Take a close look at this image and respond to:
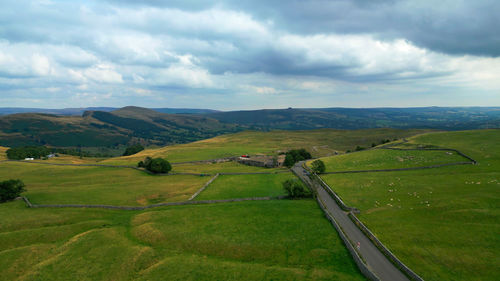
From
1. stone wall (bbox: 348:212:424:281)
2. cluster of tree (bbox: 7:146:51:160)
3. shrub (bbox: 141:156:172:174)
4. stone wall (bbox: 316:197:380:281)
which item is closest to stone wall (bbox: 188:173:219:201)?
shrub (bbox: 141:156:172:174)

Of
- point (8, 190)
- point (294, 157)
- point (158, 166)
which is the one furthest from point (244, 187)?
point (8, 190)

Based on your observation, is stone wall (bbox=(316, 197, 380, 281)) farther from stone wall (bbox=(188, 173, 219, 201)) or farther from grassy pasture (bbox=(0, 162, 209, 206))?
grassy pasture (bbox=(0, 162, 209, 206))

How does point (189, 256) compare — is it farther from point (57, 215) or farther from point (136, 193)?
point (136, 193)

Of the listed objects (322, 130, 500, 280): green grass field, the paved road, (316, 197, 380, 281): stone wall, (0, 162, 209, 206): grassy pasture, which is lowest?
(0, 162, 209, 206): grassy pasture

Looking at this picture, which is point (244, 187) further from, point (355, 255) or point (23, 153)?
point (23, 153)

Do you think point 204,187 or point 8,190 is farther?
point 204,187
